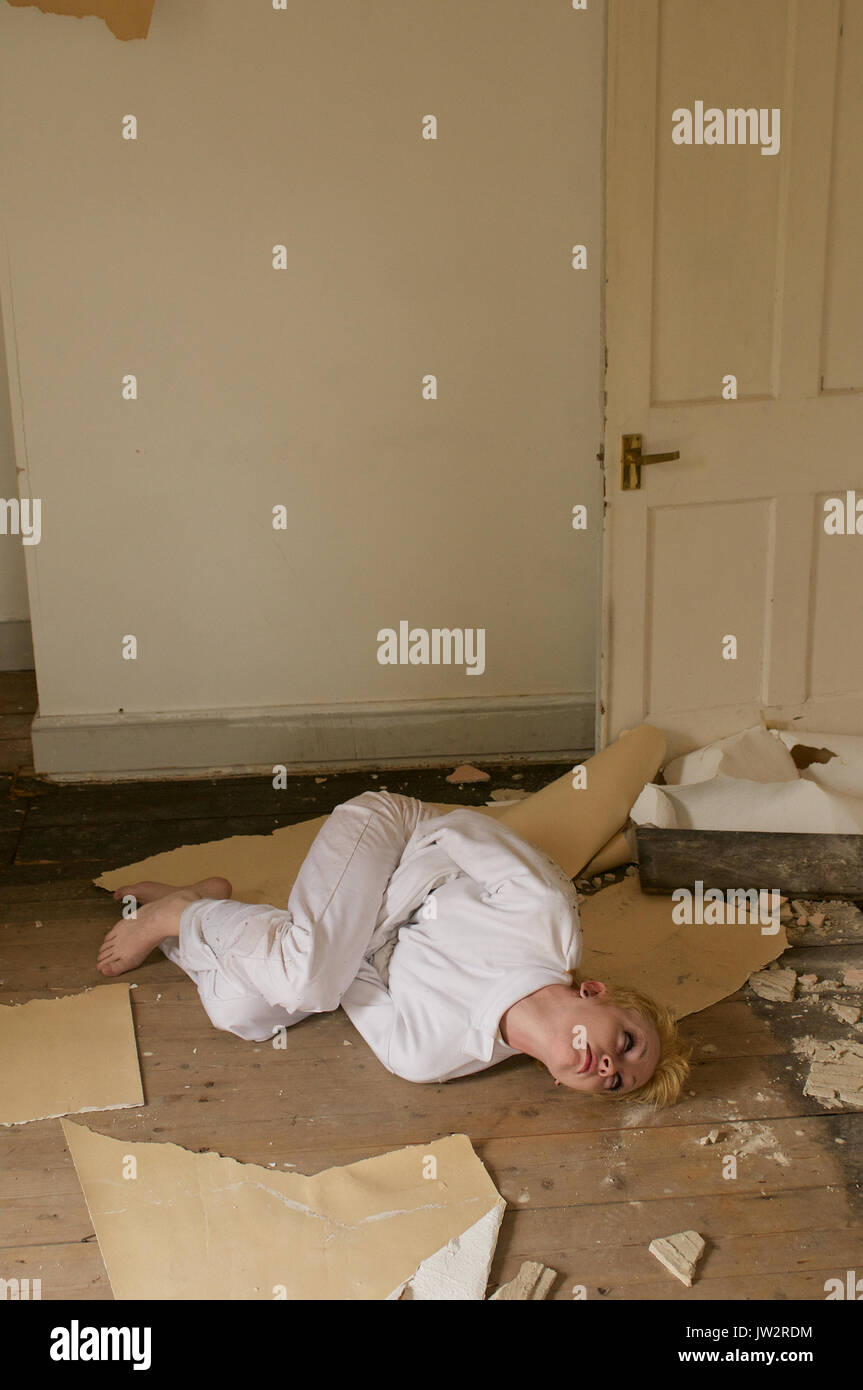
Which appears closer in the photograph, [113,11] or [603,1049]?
[603,1049]

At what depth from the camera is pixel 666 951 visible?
2.94 m

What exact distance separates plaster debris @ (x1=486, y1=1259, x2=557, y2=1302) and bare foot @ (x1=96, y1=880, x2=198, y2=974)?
1.15 m

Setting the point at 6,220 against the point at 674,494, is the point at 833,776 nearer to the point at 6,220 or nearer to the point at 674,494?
the point at 674,494

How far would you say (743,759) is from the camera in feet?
11.6

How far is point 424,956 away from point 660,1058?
0.50 metres

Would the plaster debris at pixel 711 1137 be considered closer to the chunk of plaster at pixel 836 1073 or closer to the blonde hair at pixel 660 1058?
the blonde hair at pixel 660 1058

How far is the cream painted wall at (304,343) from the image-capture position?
140 inches

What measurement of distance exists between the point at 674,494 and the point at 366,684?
118 centimetres

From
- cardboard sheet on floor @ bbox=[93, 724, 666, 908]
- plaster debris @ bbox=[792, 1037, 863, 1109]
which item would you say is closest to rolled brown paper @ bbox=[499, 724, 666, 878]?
cardboard sheet on floor @ bbox=[93, 724, 666, 908]

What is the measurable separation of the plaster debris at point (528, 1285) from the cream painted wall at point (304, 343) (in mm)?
2267

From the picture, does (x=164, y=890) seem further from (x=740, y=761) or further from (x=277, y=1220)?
(x=740, y=761)

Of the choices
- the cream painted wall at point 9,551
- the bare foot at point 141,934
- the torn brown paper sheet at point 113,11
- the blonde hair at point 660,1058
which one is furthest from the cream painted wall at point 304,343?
the blonde hair at point 660,1058

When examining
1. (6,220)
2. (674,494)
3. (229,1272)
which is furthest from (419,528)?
(229,1272)

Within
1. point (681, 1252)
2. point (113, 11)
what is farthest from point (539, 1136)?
point (113, 11)
